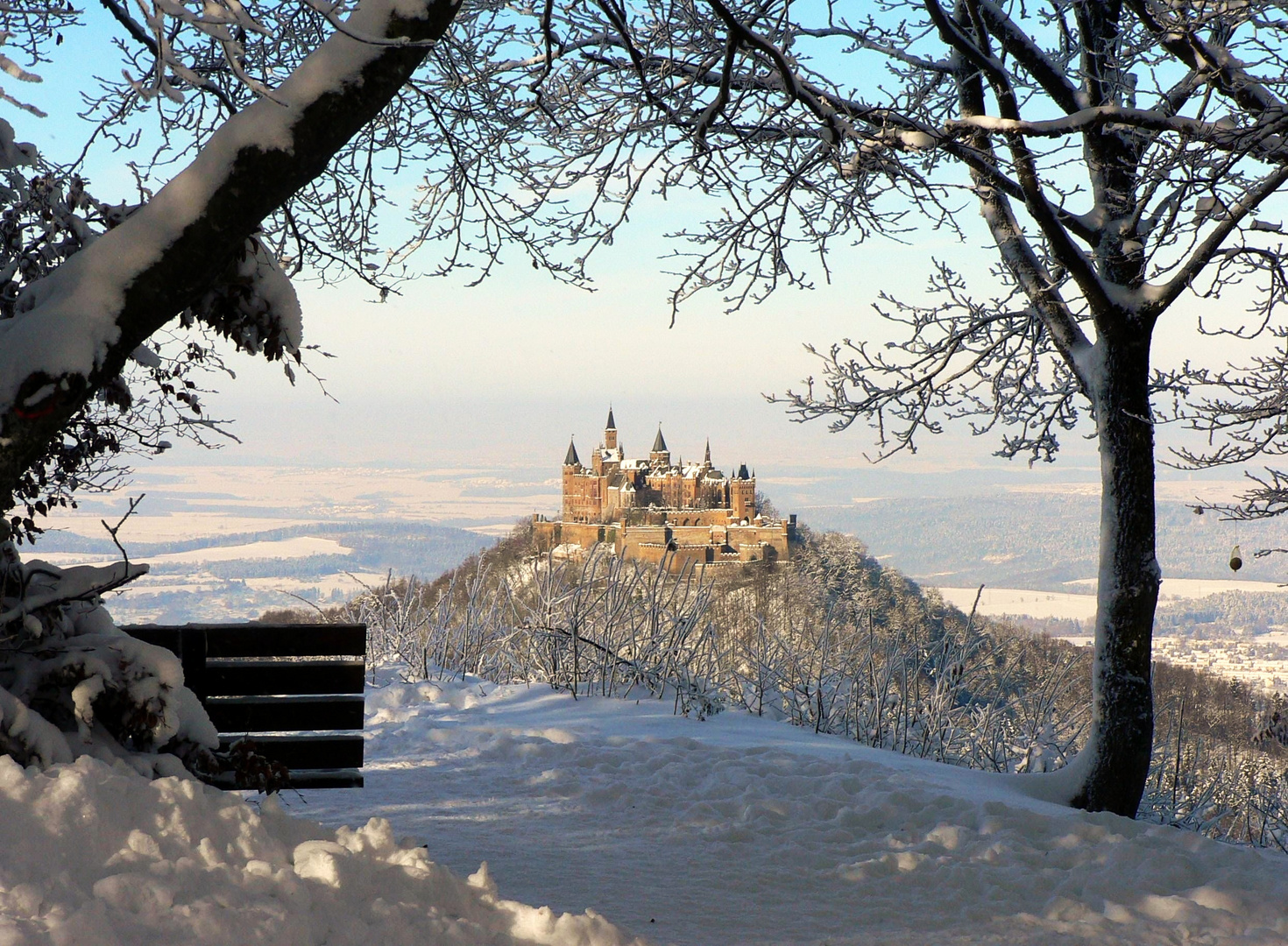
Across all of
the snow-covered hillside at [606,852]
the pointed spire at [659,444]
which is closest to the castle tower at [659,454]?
the pointed spire at [659,444]

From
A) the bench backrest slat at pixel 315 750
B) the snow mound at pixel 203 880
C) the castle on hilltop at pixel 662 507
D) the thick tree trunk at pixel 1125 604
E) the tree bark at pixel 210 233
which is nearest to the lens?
the snow mound at pixel 203 880

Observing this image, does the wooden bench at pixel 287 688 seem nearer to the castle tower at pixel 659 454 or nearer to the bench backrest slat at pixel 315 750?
the bench backrest slat at pixel 315 750

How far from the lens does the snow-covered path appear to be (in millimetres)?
3621

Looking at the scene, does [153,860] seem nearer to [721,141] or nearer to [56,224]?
[56,224]

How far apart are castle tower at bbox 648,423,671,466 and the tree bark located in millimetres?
73588

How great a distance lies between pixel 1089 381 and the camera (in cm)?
609

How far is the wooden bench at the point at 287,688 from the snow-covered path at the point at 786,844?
0.25 meters

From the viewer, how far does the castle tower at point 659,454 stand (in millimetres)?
77188

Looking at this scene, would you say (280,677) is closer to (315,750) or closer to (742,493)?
(315,750)

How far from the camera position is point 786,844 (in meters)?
4.44

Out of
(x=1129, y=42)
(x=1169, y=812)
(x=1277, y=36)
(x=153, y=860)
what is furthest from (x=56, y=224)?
(x=1169, y=812)

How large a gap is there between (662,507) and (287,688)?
6919cm

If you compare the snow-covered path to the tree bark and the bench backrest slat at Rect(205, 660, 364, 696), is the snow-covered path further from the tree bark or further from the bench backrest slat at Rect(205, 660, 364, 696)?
the tree bark

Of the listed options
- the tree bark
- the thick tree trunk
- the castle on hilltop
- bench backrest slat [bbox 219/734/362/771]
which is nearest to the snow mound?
the tree bark
